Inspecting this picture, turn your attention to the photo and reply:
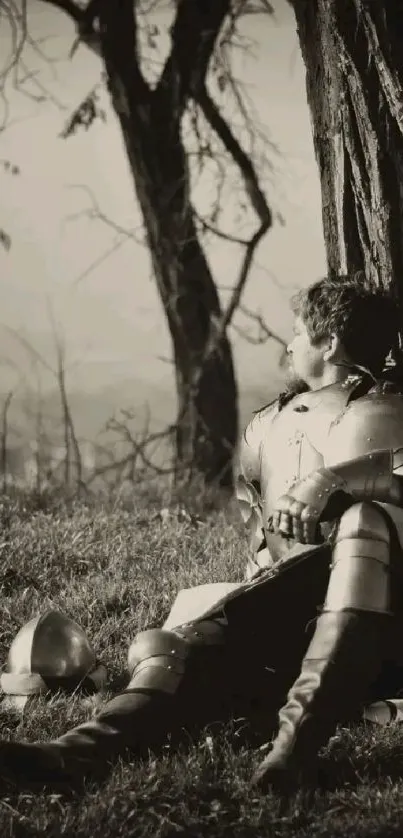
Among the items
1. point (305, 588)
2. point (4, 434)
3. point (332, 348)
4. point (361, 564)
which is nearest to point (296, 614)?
point (305, 588)

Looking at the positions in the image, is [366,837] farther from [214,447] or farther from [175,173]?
[175,173]

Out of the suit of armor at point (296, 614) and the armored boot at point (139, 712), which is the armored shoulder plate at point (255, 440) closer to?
the suit of armor at point (296, 614)

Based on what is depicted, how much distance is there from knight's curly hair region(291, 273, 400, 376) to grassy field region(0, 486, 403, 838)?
1191mm

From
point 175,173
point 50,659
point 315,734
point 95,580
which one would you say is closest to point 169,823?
point 315,734

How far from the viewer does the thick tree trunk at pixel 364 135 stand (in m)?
5.03

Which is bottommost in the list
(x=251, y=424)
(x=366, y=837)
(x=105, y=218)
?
(x=366, y=837)

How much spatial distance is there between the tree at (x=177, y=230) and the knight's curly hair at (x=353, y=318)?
469 cm

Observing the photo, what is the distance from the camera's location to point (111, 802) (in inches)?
129

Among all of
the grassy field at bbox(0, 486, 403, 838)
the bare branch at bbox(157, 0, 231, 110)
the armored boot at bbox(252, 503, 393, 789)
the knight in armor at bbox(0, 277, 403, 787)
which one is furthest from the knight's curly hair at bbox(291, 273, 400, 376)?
the bare branch at bbox(157, 0, 231, 110)

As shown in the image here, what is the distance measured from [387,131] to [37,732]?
261 centimetres

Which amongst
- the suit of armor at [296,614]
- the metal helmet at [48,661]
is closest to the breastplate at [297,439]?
the suit of armor at [296,614]

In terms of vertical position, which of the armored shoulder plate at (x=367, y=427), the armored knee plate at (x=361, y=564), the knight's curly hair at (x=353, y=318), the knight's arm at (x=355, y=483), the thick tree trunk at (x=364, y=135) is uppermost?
the thick tree trunk at (x=364, y=135)

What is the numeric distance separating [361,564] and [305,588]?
1.28 ft

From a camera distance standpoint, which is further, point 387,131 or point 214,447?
point 214,447
